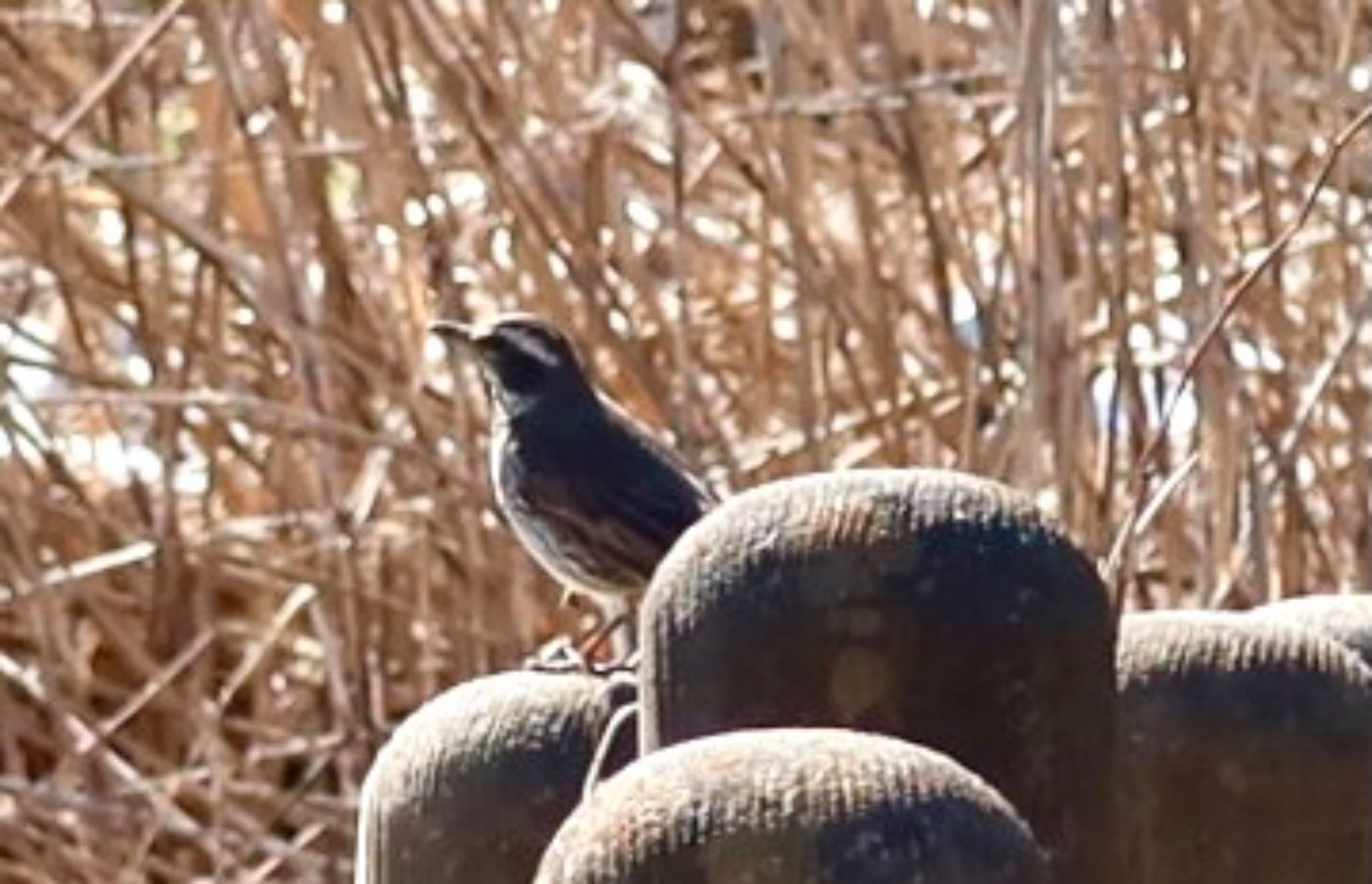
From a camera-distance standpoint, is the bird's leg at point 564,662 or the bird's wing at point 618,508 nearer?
the bird's leg at point 564,662

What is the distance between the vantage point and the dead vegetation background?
3.69 m

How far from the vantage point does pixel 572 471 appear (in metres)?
3.24

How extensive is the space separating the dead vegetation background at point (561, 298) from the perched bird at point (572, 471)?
0.29m

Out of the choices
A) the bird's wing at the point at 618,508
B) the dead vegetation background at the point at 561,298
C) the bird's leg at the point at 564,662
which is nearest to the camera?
the bird's leg at the point at 564,662

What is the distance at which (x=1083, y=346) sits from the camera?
3.67 metres

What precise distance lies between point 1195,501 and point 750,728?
8.22 feet

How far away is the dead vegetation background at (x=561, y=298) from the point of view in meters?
3.69

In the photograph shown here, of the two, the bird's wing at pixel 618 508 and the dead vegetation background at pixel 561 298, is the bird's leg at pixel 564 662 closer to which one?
the bird's wing at pixel 618 508

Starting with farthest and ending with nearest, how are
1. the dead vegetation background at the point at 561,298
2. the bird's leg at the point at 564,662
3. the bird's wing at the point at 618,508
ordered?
the dead vegetation background at the point at 561,298 → the bird's wing at the point at 618,508 → the bird's leg at the point at 564,662

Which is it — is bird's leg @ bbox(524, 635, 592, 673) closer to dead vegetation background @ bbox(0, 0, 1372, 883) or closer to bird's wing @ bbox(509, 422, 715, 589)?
bird's wing @ bbox(509, 422, 715, 589)

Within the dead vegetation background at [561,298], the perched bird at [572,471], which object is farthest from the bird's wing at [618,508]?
the dead vegetation background at [561,298]

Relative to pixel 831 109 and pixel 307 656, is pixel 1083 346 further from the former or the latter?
pixel 307 656

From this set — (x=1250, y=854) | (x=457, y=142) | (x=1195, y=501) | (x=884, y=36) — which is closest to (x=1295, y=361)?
(x=1195, y=501)

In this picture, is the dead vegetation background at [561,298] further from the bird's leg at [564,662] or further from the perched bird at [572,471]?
the bird's leg at [564,662]
